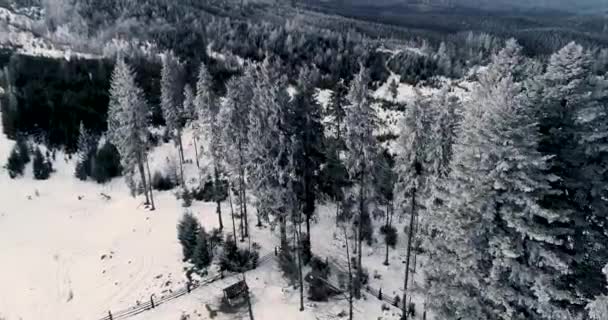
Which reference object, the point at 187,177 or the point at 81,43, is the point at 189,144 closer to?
the point at 187,177

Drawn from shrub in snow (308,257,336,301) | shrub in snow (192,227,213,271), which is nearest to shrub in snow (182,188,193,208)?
shrub in snow (192,227,213,271)

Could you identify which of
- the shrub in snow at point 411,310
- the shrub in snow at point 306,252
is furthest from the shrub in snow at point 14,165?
the shrub in snow at point 411,310

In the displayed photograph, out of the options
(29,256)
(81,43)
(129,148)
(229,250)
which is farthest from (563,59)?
(81,43)

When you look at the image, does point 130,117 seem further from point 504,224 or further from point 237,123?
point 504,224

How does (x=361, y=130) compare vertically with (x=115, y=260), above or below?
above

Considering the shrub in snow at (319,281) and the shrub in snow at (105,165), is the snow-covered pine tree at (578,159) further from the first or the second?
the shrub in snow at (105,165)

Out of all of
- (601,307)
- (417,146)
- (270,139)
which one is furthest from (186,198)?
(601,307)

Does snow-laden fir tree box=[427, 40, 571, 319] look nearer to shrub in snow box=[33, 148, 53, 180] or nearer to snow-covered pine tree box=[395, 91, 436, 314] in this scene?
snow-covered pine tree box=[395, 91, 436, 314]
